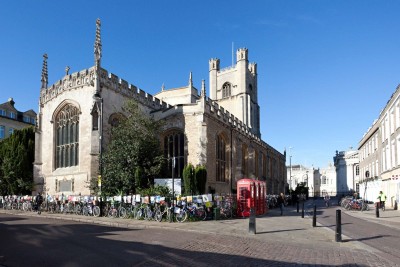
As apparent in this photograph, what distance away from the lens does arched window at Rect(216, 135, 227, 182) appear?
30591mm

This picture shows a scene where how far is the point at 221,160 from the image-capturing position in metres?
31.3

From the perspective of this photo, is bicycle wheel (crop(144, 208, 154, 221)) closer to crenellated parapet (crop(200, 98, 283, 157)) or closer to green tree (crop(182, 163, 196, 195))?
green tree (crop(182, 163, 196, 195))

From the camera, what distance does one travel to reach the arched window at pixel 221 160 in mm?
30591

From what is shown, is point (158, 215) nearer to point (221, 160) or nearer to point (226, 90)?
point (221, 160)

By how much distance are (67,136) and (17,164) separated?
6.71 meters

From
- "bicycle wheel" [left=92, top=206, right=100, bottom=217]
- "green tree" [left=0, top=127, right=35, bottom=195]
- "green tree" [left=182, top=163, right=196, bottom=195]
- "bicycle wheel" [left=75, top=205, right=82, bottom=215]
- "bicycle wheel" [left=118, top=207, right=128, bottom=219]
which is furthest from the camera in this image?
"green tree" [left=0, top=127, right=35, bottom=195]

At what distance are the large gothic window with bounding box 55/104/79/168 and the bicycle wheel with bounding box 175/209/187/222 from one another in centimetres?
1333

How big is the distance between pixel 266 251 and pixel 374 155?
3757 centimetres

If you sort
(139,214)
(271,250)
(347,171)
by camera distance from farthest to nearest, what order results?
(347,171)
(139,214)
(271,250)

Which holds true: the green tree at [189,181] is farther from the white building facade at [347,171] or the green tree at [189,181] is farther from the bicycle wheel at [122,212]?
the white building facade at [347,171]

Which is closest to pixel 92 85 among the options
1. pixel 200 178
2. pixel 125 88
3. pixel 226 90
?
pixel 125 88

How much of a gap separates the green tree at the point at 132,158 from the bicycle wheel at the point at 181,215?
5.36m

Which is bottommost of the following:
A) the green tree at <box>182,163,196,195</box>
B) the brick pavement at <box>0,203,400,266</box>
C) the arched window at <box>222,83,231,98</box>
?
the brick pavement at <box>0,203,400,266</box>

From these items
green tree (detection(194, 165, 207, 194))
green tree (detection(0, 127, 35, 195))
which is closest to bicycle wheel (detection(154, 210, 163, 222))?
green tree (detection(194, 165, 207, 194))
